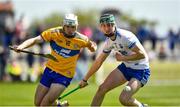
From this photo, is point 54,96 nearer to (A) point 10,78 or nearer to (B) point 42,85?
(B) point 42,85

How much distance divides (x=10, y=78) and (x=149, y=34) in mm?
6775

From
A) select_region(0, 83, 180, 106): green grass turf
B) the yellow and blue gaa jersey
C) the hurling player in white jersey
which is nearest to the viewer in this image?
the hurling player in white jersey

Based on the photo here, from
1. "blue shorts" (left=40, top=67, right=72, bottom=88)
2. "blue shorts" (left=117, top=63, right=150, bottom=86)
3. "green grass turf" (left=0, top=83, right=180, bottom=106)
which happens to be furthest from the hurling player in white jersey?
"green grass turf" (left=0, top=83, right=180, bottom=106)

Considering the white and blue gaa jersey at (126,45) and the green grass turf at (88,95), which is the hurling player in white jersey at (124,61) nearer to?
the white and blue gaa jersey at (126,45)

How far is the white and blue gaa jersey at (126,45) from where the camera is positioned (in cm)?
1379

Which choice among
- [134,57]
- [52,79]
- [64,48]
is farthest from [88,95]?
[134,57]

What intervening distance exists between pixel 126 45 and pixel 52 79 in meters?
1.77

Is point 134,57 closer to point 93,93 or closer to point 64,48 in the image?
point 64,48

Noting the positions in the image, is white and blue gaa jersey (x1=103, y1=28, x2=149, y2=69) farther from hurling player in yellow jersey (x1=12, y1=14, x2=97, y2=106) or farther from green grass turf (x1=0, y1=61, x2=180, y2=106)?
green grass turf (x1=0, y1=61, x2=180, y2=106)

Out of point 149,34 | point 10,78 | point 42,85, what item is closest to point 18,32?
point 10,78

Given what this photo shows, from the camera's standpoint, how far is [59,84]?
14266 millimetres

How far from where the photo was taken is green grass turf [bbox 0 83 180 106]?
69.8 feet

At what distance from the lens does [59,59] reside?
565 inches

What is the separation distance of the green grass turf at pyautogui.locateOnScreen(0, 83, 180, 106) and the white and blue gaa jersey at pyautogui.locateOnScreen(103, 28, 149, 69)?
6190 mm
